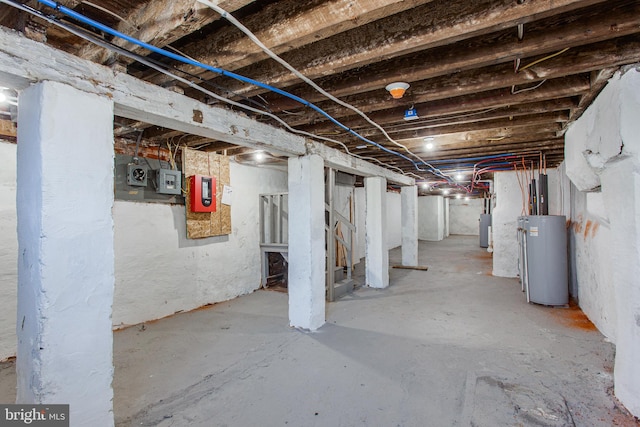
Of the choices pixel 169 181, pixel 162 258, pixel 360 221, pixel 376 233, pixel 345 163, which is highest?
pixel 345 163

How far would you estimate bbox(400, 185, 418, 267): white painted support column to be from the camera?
6.08 meters

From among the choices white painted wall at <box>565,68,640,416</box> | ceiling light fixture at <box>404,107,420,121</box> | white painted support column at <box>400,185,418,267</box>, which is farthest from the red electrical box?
white painted support column at <box>400,185,418,267</box>

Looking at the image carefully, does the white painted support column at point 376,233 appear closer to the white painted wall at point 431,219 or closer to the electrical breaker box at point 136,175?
the electrical breaker box at point 136,175

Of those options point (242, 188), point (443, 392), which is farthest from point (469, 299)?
point (242, 188)

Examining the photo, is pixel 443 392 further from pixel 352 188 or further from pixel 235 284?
pixel 352 188

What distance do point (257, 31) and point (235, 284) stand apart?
11.7ft

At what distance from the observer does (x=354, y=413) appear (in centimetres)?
176

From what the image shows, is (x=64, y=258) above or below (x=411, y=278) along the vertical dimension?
above

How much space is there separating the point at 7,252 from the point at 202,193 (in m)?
1.71

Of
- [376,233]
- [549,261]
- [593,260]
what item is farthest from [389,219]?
[593,260]

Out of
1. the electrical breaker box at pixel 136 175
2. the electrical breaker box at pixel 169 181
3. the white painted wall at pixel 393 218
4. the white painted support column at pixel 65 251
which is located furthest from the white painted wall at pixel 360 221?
the white painted support column at pixel 65 251

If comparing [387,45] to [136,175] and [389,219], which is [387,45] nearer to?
[136,175]

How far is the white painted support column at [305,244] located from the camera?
2.94 meters

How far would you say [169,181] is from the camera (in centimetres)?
342
